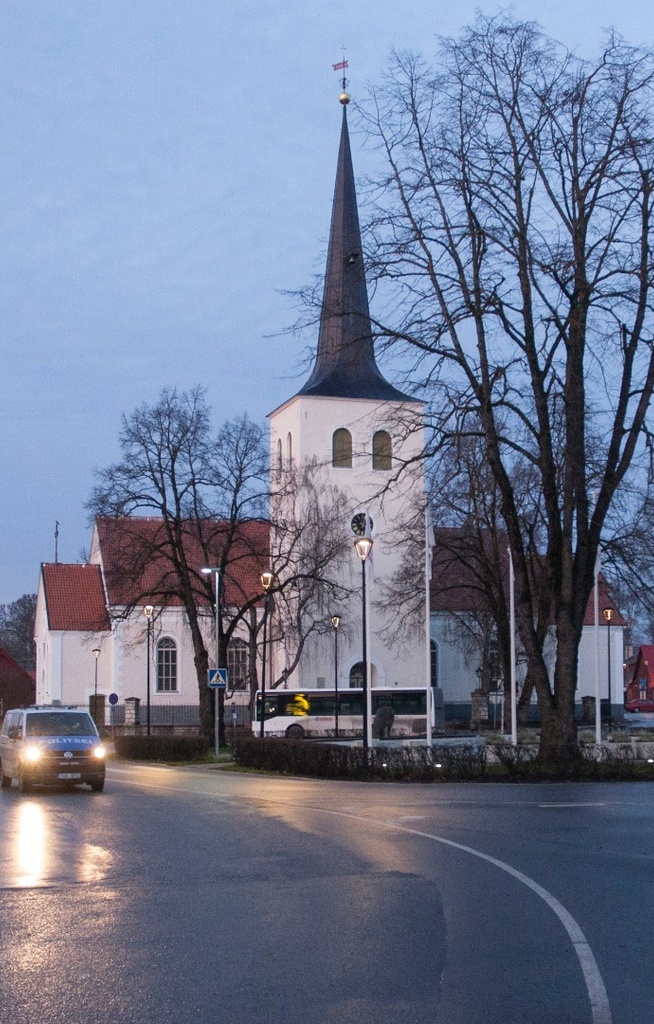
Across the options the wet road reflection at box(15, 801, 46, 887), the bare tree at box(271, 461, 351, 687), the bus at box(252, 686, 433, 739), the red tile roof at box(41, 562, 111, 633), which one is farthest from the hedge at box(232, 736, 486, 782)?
the red tile roof at box(41, 562, 111, 633)

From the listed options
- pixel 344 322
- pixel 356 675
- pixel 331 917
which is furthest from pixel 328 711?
pixel 331 917

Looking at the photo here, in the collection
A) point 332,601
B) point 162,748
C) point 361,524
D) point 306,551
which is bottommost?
point 162,748

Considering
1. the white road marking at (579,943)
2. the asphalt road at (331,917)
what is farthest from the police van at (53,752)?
the white road marking at (579,943)

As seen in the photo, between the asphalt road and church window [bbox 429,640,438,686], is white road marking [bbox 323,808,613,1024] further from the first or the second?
church window [bbox 429,640,438,686]

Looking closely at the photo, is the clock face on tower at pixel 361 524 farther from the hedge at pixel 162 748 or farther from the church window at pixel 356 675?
the hedge at pixel 162 748

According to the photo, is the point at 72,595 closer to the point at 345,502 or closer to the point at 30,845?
the point at 345,502

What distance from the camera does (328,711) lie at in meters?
59.7

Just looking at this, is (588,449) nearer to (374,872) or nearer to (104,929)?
(374,872)

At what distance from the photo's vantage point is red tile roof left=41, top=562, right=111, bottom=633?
7244 cm

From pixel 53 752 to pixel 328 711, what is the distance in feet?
119

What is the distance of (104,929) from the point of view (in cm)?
929

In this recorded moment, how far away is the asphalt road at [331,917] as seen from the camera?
277 inches

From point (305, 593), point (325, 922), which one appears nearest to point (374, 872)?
point (325, 922)

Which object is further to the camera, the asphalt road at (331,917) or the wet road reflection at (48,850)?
the wet road reflection at (48,850)
